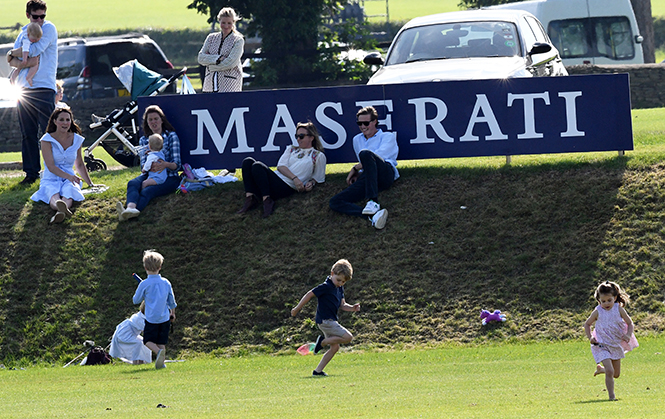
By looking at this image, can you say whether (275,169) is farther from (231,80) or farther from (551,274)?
(551,274)

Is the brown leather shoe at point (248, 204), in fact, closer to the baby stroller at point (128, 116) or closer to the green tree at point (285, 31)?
the baby stroller at point (128, 116)

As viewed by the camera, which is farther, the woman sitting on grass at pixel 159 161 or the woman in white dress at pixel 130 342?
the woman sitting on grass at pixel 159 161

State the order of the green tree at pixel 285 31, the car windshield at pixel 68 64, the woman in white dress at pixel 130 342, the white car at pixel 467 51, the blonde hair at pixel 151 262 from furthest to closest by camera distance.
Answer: the green tree at pixel 285 31 → the car windshield at pixel 68 64 → the white car at pixel 467 51 → the woman in white dress at pixel 130 342 → the blonde hair at pixel 151 262

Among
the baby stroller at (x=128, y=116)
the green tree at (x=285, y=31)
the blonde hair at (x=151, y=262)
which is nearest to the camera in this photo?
the blonde hair at (x=151, y=262)

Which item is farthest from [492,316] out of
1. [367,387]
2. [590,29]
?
[590,29]

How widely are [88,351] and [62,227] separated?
255 centimetres

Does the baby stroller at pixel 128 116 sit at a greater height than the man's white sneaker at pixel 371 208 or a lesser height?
greater

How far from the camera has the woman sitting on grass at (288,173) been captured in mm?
13758

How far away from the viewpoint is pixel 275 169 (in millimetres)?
15344

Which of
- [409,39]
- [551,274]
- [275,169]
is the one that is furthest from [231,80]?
[551,274]

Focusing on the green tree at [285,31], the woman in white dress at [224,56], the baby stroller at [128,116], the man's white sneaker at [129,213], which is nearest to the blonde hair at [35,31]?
the woman in white dress at [224,56]

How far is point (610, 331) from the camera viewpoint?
808 cm

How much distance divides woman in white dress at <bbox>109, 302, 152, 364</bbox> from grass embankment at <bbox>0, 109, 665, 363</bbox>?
59 centimetres

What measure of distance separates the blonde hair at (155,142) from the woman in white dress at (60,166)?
99cm
